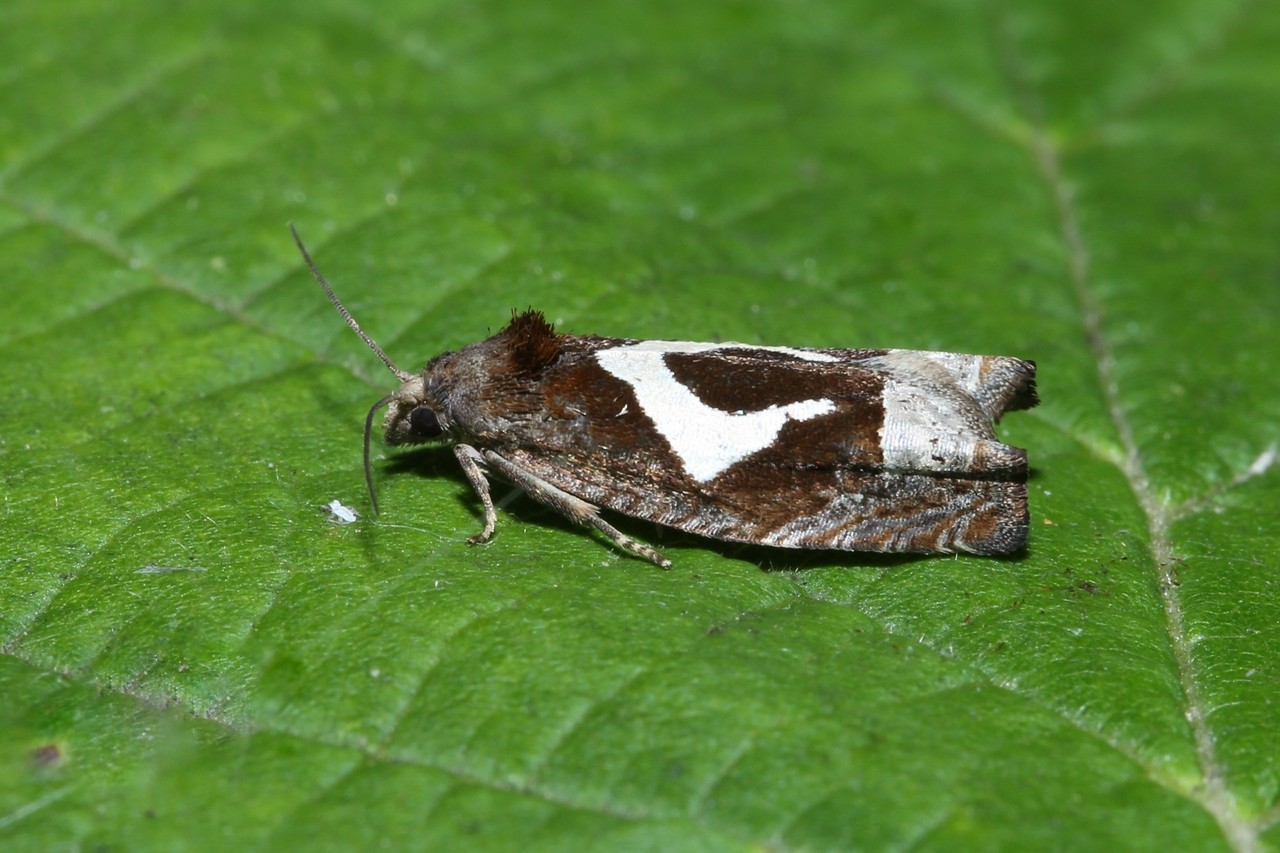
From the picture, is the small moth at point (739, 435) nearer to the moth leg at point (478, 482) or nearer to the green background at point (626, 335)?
the moth leg at point (478, 482)

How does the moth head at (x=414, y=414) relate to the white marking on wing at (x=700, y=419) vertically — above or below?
below

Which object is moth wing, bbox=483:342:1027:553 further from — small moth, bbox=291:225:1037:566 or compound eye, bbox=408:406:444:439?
compound eye, bbox=408:406:444:439

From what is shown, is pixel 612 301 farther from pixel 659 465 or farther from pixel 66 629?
pixel 66 629

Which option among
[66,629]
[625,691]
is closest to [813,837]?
[625,691]

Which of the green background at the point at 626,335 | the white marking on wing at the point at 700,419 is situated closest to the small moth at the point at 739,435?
the white marking on wing at the point at 700,419

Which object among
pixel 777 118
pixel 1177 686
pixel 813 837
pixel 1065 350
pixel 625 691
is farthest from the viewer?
pixel 777 118

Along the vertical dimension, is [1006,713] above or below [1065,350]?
below
